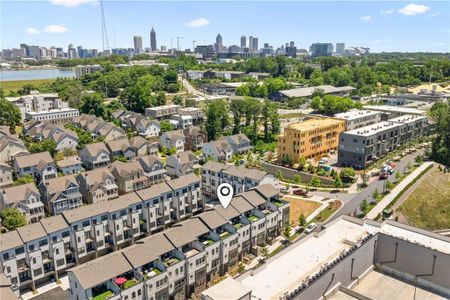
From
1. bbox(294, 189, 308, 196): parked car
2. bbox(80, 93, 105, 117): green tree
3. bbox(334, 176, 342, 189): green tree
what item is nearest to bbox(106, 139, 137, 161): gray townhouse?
bbox(80, 93, 105, 117): green tree

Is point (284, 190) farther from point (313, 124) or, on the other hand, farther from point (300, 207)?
point (313, 124)

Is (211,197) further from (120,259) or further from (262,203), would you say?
(120,259)

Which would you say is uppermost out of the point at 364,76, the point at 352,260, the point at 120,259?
the point at 364,76

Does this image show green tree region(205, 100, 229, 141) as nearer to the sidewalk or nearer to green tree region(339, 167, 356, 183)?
green tree region(339, 167, 356, 183)

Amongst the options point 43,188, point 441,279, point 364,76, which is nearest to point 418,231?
point 441,279

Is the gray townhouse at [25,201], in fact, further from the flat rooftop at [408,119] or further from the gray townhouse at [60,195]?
the flat rooftop at [408,119]

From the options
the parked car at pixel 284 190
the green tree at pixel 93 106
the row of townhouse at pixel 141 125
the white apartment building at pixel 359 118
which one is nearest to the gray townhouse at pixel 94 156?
the row of townhouse at pixel 141 125

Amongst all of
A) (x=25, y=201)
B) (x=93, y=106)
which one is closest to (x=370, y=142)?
(x=25, y=201)
